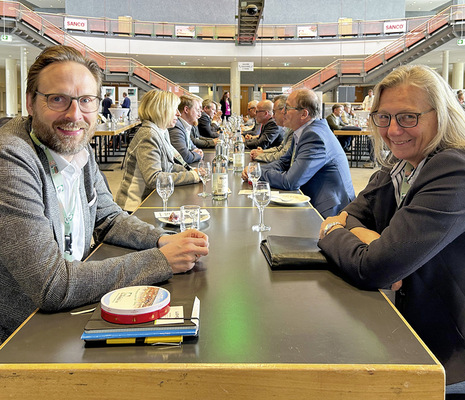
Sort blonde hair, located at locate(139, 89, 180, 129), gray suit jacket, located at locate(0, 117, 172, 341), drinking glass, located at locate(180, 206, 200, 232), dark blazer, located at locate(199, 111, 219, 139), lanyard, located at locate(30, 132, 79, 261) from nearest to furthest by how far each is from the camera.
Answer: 1. gray suit jacket, located at locate(0, 117, 172, 341)
2. lanyard, located at locate(30, 132, 79, 261)
3. drinking glass, located at locate(180, 206, 200, 232)
4. blonde hair, located at locate(139, 89, 180, 129)
5. dark blazer, located at locate(199, 111, 219, 139)

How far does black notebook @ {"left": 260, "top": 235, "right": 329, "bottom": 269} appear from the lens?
1491 mm

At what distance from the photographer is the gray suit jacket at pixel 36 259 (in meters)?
1.18

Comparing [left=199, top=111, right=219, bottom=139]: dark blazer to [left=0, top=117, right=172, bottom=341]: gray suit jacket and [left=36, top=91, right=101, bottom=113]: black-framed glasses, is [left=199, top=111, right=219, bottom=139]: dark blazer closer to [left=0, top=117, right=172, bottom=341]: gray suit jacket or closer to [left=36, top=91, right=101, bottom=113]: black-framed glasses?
[left=36, top=91, right=101, bottom=113]: black-framed glasses

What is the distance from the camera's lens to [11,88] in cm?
2095

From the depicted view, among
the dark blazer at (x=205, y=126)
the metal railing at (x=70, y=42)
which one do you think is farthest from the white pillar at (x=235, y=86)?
the dark blazer at (x=205, y=126)

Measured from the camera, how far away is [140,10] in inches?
941

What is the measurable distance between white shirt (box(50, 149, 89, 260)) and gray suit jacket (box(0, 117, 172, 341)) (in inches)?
2.7

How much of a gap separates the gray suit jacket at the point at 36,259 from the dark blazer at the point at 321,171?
1995mm

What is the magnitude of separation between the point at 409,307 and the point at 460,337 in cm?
16

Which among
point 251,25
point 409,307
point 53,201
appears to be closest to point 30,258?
point 53,201

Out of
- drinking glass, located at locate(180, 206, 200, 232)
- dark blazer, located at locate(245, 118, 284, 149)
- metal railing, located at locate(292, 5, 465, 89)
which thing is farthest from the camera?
metal railing, located at locate(292, 5, 465, 89)

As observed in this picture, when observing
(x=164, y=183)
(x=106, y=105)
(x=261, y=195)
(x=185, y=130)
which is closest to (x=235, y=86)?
(x=106, y=105)

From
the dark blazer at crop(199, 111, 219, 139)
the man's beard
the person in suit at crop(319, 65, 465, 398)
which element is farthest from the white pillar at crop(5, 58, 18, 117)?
the person in suit at crop(319, 65, 465, 398)

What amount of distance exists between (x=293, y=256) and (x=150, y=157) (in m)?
2.03
